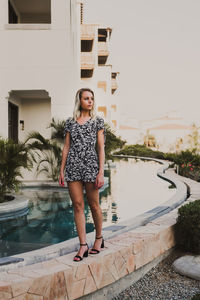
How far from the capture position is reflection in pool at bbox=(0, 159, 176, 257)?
478 cm

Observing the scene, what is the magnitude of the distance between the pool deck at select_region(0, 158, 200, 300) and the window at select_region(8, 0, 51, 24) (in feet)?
31.2

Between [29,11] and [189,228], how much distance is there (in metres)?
10.8

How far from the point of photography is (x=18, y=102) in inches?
449

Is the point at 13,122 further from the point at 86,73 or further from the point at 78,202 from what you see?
the point at 86,73

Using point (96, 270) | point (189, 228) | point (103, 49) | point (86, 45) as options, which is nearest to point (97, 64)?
point (103, 49)

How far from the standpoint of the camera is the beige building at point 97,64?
2203 centimetres

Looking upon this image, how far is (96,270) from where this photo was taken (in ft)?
10.9

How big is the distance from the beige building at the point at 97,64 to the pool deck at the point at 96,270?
59.5 ft

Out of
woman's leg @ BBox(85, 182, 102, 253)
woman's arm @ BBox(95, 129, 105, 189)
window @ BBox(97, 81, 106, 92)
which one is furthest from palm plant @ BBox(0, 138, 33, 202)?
window @ BBox(97, 81, 106, 92)

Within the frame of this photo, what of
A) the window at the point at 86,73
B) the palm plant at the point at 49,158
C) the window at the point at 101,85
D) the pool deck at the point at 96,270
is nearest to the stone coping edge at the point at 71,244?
the pool deck at the point at 96,270

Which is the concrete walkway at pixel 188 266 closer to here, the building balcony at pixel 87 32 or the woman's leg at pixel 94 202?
the woman's leg at pixel 94 202

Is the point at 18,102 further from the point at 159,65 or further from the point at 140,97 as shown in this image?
the point at 140,97

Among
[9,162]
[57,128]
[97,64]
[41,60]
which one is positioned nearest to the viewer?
[9,162]

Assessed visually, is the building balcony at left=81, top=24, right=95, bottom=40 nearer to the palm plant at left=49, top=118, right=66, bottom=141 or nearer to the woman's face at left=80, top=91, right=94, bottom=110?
the palm plant at left=49, top=118, right=66, bottom=141
